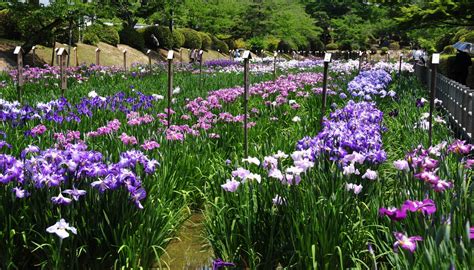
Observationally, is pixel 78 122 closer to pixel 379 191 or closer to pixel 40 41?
pixel 379 191

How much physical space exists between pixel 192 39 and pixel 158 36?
353cm

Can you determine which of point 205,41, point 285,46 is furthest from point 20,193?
point 285,46

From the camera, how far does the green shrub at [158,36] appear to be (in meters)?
29.8

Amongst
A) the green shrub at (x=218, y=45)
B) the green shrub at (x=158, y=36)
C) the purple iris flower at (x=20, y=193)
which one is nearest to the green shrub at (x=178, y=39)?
the green shrub at (x=158, y=36)

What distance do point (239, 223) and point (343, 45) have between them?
168 ft

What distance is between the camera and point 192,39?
1293 inches

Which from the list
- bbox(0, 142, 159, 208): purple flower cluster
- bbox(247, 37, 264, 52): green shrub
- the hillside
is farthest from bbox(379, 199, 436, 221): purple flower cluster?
bbox(247, 37, 264, 52): green shrub

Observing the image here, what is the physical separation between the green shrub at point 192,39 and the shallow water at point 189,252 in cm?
2980

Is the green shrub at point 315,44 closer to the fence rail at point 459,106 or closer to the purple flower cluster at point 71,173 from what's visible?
the fence rail at point 459,106

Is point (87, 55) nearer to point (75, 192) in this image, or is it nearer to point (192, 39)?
point (192, 39)

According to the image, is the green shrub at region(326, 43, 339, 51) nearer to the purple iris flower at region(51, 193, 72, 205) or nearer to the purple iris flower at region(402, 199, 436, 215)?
the purple iris flower at region(51, 193, 72, 205)

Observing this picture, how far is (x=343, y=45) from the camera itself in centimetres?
5188

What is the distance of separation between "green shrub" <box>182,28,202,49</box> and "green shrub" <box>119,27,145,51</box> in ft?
17.7

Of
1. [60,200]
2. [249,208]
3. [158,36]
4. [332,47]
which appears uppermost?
[332,47]
